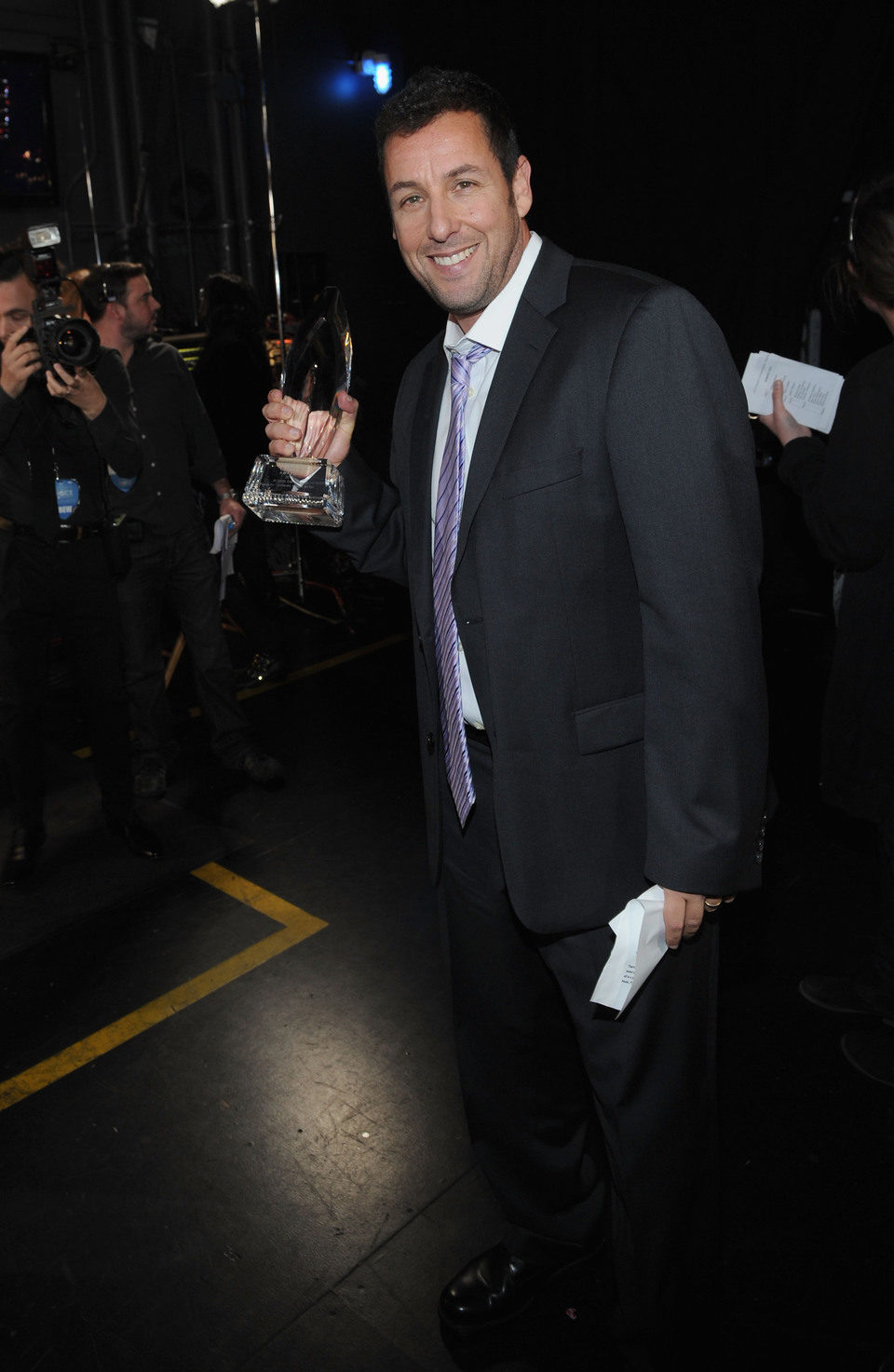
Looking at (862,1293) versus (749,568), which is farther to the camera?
(862,1293)

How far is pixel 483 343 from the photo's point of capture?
4.98 feet

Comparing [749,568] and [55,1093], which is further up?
[749,568]

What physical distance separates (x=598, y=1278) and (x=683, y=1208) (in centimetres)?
49

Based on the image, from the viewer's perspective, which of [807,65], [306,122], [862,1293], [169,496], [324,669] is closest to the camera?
[862,1293]

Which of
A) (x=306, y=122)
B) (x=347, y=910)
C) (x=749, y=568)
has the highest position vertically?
(x=306, y=122)

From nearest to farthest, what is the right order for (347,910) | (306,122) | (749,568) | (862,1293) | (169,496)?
(749,568) → (862,1293) → (347,910) → (169,496) → (306,122)

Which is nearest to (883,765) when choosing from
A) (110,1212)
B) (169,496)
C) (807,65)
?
(110,1212)

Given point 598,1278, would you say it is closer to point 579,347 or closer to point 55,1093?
point 55,1093

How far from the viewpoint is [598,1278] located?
2.02m

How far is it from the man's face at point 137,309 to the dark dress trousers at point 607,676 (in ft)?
8.19

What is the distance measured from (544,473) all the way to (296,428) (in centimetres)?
46

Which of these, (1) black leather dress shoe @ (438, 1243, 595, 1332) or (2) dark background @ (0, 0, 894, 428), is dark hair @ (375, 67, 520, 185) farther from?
(2) dark background @ (0, 0, 894, 428)

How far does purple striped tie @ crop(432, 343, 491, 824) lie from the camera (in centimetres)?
155

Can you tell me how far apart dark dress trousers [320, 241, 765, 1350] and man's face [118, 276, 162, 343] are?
8.19ft
